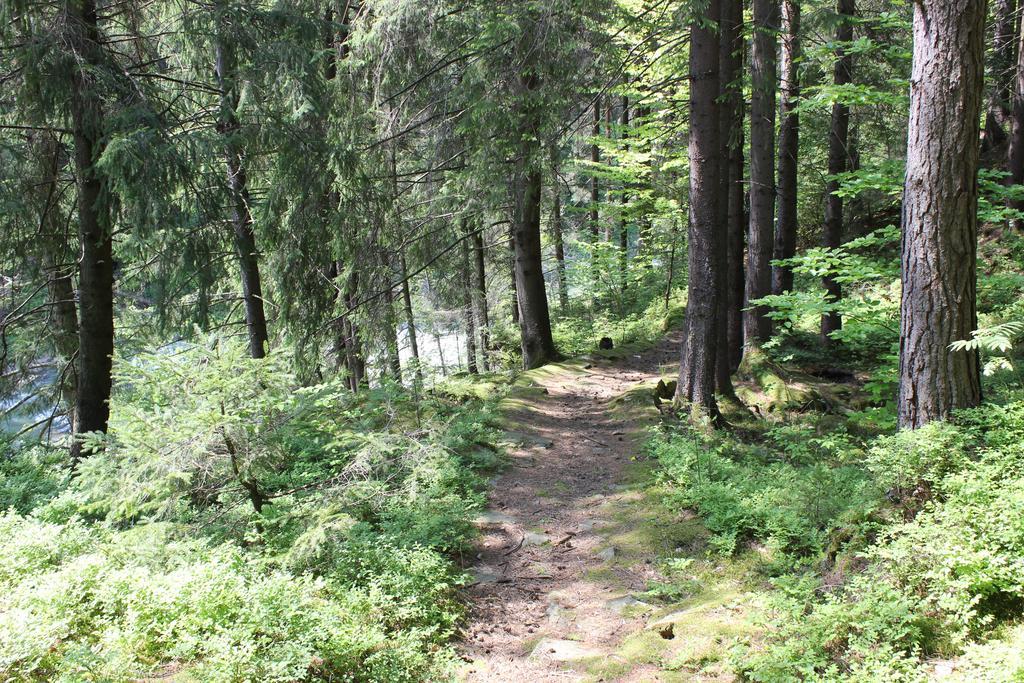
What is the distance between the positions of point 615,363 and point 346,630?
11.1 metres

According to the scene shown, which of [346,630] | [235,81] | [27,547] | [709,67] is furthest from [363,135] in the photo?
[346,630]

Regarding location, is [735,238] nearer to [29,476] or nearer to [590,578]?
[590,578]

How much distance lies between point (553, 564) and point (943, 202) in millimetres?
4016

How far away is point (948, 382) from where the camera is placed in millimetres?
4574

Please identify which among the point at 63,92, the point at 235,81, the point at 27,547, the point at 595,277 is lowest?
→ the point at 27,547

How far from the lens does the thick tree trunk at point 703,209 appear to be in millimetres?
7777

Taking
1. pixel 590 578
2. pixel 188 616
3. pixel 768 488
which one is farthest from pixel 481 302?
pixel 188 616

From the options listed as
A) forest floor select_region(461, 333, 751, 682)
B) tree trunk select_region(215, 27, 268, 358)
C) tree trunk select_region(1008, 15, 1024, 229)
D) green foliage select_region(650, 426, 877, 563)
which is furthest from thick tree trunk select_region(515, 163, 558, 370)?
tree trunk select_region(1008, 15, 1024, 229)

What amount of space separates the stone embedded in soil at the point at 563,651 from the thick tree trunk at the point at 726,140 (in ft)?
16.1

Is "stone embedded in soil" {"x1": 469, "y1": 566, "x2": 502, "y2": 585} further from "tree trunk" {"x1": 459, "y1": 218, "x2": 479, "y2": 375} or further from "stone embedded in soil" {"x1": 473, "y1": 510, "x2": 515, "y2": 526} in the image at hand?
"tree trunk" {"x1": 459, "y1": 218, "x2": 479, "y2": 375}

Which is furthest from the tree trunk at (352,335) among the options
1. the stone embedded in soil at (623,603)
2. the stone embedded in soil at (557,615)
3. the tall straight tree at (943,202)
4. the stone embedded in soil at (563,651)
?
the tall straight tree at (943,202)

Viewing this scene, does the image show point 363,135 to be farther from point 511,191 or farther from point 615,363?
point 615,363

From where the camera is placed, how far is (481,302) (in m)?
17.9

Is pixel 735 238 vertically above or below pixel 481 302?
above
